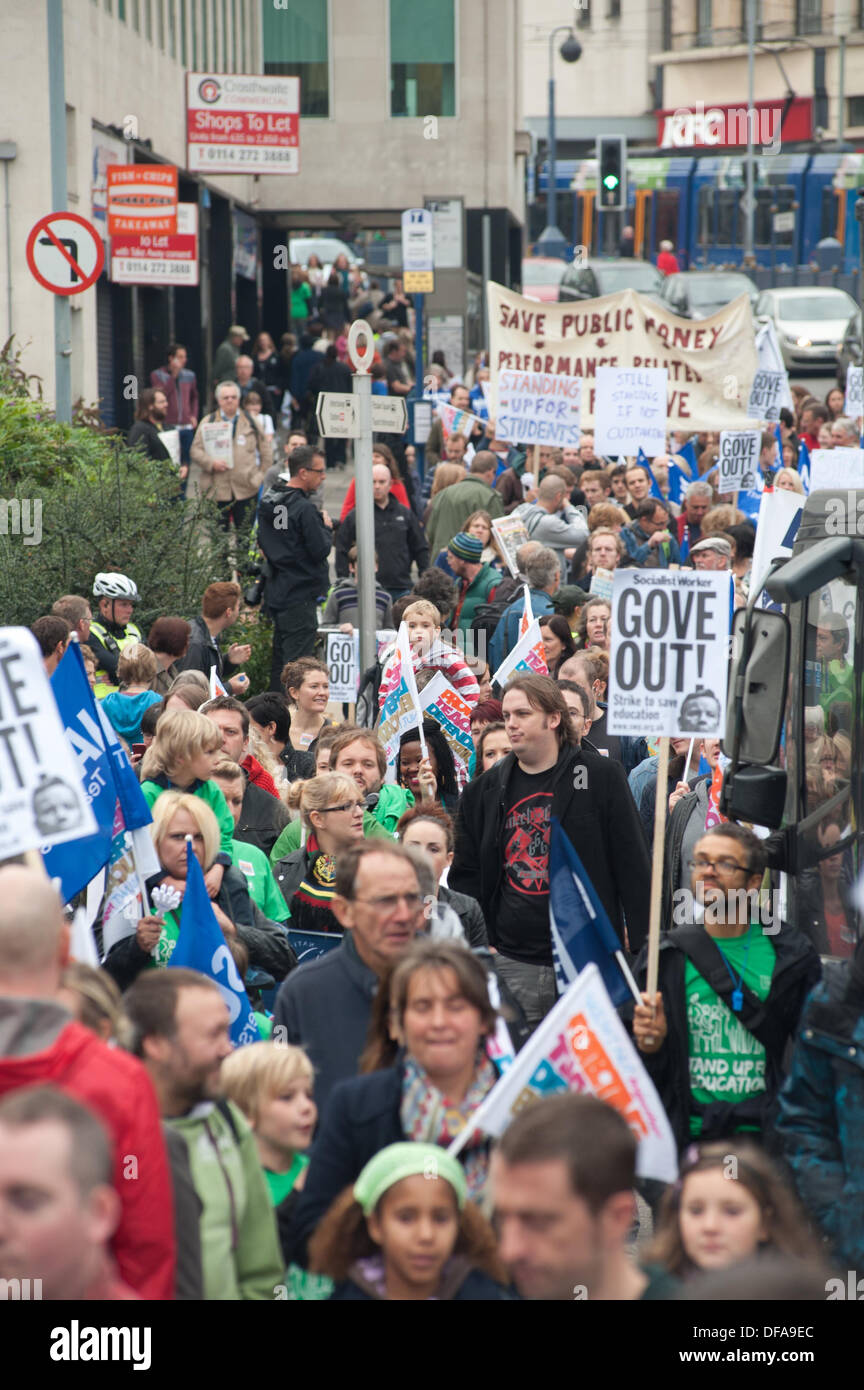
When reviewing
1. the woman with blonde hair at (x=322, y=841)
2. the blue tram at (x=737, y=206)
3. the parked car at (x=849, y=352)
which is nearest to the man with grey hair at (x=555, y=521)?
the woman with blonde hair at (x=322, y=841)

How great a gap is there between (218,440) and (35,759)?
44.3ft

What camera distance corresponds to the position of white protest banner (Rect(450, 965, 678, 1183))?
4.47m

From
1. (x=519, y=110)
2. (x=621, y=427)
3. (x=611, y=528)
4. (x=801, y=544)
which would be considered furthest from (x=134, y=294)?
(x=801, y=544)

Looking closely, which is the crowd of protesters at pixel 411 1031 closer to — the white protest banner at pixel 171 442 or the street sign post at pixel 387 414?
the street sign post at pixel 387 414

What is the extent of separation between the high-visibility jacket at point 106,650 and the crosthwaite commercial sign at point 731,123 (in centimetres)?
5937

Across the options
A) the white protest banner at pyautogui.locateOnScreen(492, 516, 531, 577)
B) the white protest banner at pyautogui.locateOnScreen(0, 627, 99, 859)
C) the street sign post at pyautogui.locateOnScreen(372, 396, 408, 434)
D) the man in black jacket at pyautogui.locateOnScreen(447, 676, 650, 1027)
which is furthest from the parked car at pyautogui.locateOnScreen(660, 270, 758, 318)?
the white protest banner at pyautogui.locateOnScreen(0, 627, 99, 859)

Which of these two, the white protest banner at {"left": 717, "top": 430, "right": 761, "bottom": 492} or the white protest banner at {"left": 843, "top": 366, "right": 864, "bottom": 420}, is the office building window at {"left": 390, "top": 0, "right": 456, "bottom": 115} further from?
the white protest banner at {"left": 717, "top": 430, "right": 761, "bottom": 492}

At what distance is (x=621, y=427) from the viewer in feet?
55.3

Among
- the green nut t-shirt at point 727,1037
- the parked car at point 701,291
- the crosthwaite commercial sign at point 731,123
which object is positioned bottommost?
the green nut t-shirt at point 727,1037

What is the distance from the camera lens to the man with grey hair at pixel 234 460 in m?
18.5

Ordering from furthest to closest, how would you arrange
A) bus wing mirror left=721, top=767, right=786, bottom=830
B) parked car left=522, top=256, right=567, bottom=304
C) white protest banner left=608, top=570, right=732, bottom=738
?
parked car left=522, top=256, right=567, bottom=304
white protest banner left=608, top=570, right=732, bottom=738
bus wing mirror left=721, top=767, right=786, bottom=830

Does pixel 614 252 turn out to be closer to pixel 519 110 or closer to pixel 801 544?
pixel 519 110

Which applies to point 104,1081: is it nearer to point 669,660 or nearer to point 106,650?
point 669,660

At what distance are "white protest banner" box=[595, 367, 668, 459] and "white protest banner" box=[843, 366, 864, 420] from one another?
189 inches
